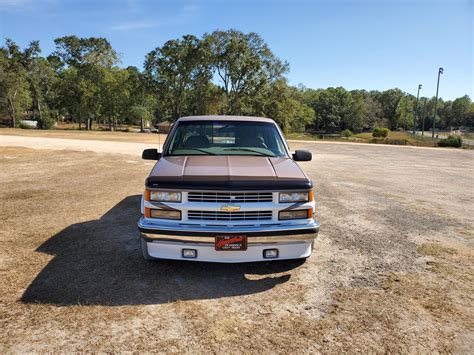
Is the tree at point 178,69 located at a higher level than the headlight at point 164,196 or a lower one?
higher

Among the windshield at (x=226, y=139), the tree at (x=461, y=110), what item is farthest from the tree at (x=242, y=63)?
the tree at (x=461, y=110)

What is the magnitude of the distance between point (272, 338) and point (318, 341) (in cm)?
38

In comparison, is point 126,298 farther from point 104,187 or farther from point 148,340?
point 104,187

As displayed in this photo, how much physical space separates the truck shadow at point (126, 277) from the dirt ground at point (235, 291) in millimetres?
15

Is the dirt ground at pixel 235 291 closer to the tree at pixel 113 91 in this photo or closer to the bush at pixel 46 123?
the tree at pixel 113 91

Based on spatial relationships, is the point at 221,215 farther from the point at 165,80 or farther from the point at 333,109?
the point at 333,109

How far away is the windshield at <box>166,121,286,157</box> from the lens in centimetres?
476

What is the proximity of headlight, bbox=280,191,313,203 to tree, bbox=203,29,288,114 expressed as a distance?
47171 millimetres

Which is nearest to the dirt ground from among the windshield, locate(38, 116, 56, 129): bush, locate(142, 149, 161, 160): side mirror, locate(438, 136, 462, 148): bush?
locate(142, 149, 161, 160): side mirror

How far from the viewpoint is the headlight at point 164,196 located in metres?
3.52

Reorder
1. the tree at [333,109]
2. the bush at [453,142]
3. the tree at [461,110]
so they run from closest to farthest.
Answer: the bush at [453,142] < the tree at [333,109] < the tree at [461,110]

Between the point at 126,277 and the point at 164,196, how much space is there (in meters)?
1.07

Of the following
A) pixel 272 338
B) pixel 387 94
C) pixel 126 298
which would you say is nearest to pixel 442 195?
pixel 272 338

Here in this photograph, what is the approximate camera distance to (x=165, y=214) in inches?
140
